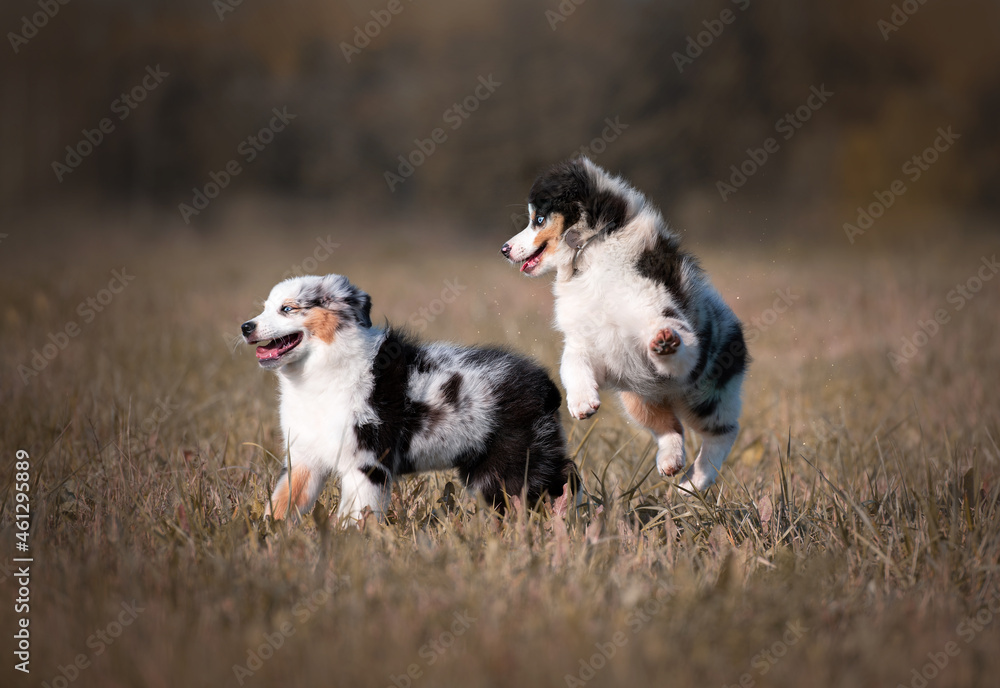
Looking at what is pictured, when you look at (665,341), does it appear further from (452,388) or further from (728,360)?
(452,388)

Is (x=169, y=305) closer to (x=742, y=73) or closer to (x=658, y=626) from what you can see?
(x=658, y=626)

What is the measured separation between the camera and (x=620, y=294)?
3.69 m

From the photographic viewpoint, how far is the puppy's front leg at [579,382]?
3479 mm

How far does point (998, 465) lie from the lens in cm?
432

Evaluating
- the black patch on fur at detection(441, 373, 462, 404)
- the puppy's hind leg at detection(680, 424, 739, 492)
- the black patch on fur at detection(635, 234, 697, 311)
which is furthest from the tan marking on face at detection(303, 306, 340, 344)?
the puppy's hind leg at detection(680, 424, 739, 492)

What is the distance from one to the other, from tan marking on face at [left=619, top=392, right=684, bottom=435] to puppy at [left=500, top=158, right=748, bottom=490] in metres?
0.07

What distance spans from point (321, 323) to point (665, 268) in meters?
1.47

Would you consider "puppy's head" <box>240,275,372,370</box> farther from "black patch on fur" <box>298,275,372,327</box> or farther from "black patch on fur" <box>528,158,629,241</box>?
"black patch on fur" <box>528,158,629,241</box>

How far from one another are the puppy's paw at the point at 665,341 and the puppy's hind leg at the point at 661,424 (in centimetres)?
64

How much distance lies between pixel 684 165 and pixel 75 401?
621cm

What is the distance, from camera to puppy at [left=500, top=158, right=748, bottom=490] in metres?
3.66

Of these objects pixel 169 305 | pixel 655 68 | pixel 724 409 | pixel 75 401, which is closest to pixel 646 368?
pixel 724 409

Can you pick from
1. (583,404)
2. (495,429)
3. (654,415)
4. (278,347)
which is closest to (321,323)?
(278,347)

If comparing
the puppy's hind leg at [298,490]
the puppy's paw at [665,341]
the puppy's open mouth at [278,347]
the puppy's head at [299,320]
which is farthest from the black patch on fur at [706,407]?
the puppy's open mouth at [278,347]
